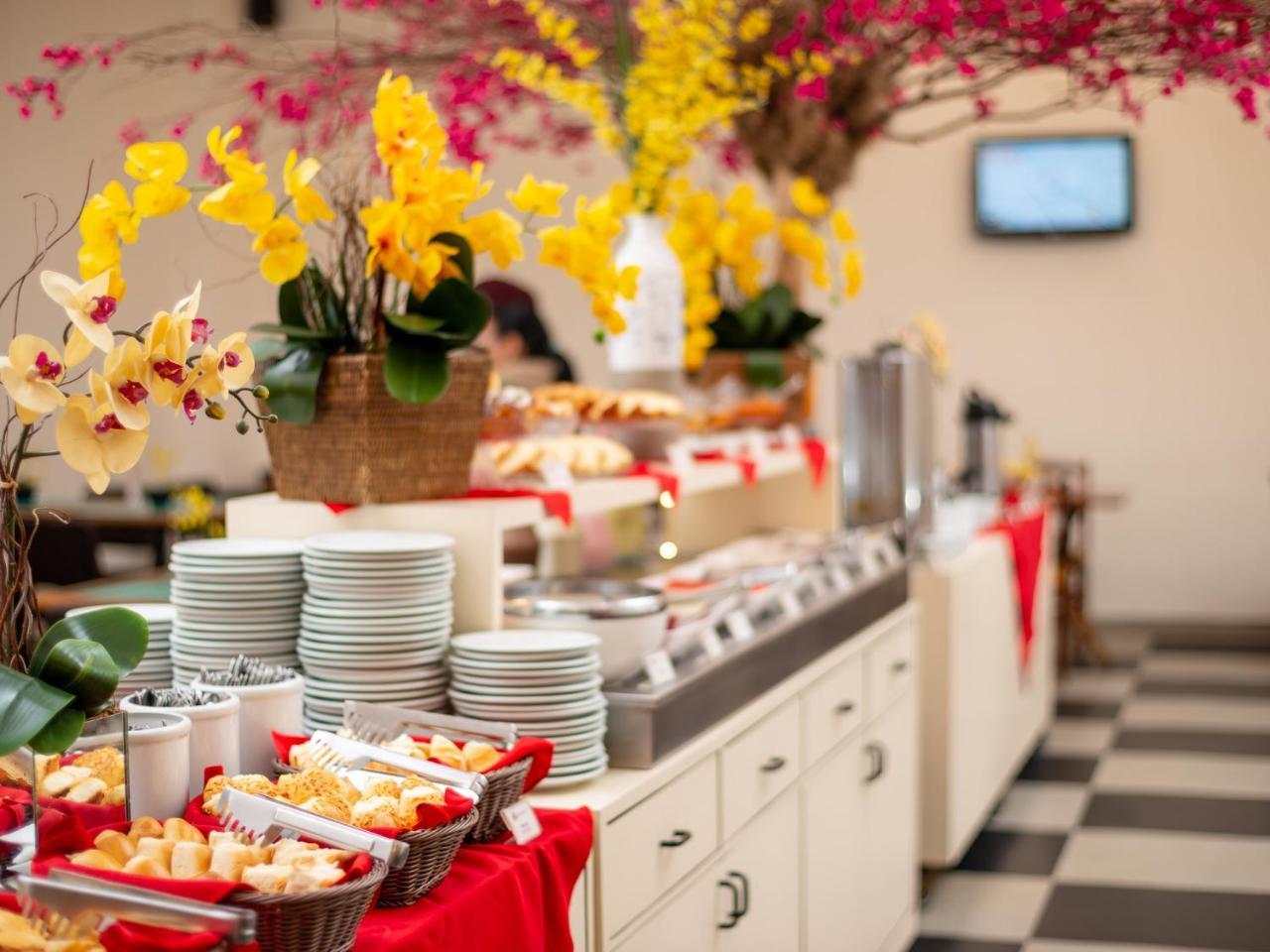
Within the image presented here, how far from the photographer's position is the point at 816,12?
132 inches

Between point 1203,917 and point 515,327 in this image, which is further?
point 515,327

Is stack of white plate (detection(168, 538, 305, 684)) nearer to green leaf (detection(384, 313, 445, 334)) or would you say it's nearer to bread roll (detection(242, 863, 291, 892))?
green leaf (detection(384, 313, 445, 334))

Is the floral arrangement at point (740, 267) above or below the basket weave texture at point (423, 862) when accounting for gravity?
above

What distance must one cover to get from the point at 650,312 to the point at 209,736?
1.58m

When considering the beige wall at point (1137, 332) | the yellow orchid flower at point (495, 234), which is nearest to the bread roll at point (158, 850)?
the yellow orchid flower at point (495, 234)

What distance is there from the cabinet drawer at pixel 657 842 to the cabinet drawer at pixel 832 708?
51 centimetres

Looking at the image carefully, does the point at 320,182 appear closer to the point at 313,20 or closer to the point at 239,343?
the point at 239,343

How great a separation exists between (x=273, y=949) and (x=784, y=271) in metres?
3.03

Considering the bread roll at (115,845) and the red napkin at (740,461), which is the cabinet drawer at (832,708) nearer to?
the red napkin at (740,461)

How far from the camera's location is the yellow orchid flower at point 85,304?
1283 millimetres

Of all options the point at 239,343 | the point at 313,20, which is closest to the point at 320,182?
the point at 239,343

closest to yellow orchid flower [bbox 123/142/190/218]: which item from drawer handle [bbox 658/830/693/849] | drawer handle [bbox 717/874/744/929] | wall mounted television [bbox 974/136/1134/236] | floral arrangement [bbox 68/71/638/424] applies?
floral arrangement [bbox 68/71/638/424]

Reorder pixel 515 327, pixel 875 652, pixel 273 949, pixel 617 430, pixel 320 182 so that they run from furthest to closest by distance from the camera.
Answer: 1. pixel 515 327
2. pixel 875 652
3. pixel 617 430
4. pixel 320 182
5. pixel 273 949

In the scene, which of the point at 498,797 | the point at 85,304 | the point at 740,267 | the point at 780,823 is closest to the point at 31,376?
the point at 85,304
